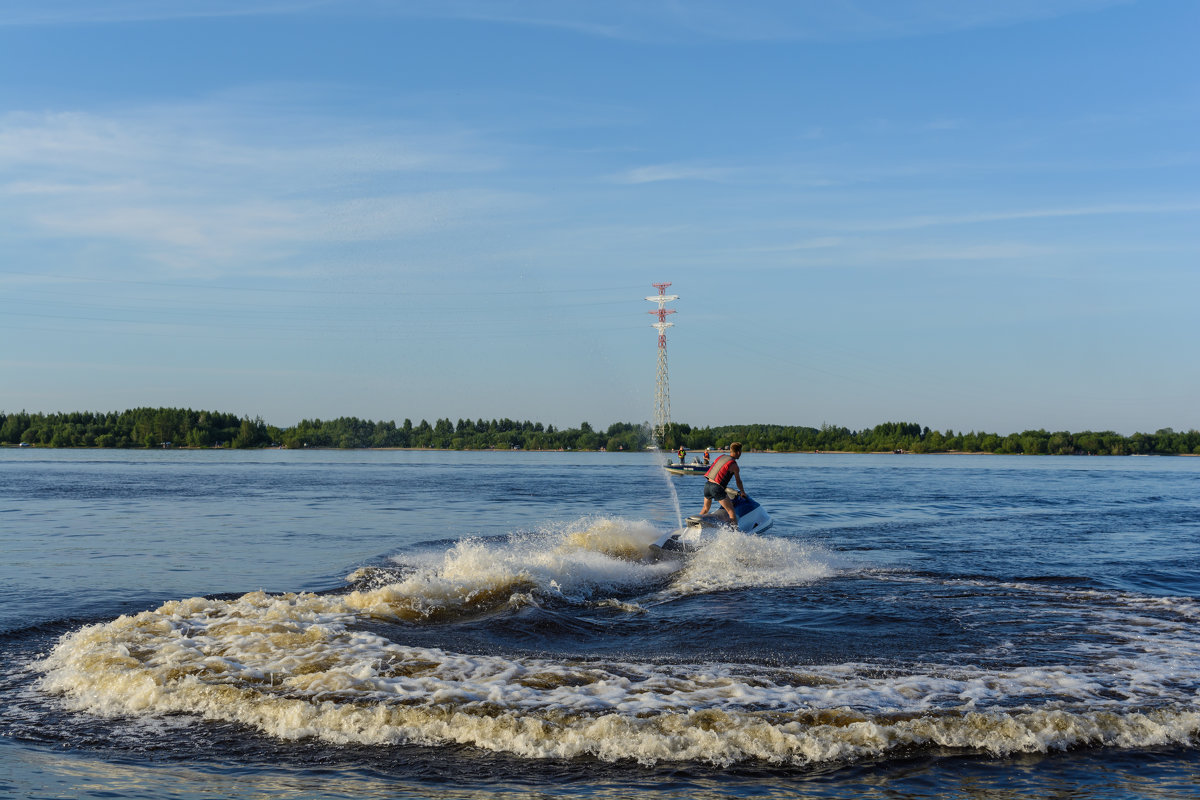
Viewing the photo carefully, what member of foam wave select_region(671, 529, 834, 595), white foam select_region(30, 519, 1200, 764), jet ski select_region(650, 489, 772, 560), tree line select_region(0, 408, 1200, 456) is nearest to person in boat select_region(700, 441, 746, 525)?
jet ski select_region(650, 489, 772, 560)

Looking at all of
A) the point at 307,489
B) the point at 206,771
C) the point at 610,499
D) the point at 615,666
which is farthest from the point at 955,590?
the point at 307,489

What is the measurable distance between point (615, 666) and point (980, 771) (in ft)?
13.5

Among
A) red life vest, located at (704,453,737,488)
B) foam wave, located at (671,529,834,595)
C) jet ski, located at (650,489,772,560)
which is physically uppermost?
red life vest, located at (704,453,737,488)

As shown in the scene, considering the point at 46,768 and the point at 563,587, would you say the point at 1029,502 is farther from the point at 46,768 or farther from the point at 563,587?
the point at 46,768

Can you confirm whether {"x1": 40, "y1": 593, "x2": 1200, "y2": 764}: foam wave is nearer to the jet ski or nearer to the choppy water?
the choppy water

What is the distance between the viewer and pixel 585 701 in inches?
333

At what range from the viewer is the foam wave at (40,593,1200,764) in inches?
295

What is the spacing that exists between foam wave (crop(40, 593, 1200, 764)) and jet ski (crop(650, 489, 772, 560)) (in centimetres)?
913

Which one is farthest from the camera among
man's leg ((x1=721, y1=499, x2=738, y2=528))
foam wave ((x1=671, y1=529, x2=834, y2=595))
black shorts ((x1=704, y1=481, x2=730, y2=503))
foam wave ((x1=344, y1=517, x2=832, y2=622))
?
black shorts ((x1=704, y1=481, x2=730, y2=503))

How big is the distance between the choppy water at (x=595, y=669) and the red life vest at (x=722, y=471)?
1.63 meters

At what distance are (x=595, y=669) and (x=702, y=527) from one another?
9.98 metres

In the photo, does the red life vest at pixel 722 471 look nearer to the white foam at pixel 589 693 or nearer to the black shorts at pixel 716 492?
the black shorts at pixel 716 492

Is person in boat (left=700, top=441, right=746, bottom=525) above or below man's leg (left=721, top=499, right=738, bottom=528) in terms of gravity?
above

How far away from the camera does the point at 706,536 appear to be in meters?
19.2
